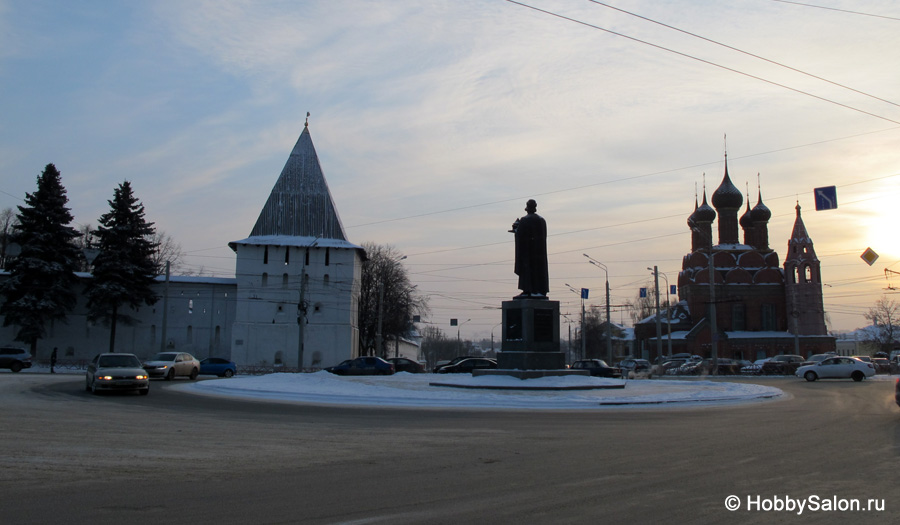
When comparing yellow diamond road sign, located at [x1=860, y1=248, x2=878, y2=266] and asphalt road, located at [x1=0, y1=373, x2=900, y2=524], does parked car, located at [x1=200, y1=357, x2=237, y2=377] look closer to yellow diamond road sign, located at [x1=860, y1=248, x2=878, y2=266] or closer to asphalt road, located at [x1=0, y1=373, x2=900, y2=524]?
asphalt road, located at [x1=0, y1=373, x2=900, y2=524]

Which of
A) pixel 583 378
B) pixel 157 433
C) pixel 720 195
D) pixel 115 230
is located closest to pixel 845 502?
pixel 157 433

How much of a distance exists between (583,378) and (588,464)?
14.8m

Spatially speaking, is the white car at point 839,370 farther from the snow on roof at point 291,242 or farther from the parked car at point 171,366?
the snow on roof at point 291,242

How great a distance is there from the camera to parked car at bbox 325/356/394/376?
35.2m

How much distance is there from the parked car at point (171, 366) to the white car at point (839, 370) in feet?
96.7

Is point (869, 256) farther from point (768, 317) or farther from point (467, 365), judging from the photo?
point (768, 317)

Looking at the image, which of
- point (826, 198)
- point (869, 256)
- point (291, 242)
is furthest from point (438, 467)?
point (291, 242)

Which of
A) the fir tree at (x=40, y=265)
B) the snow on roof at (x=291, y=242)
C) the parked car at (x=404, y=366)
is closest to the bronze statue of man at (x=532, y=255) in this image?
the parked car at (x=404, y=366)

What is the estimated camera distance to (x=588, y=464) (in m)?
8.84

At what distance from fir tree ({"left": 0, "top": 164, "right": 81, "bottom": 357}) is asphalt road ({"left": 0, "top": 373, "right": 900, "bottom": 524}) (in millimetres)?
38150

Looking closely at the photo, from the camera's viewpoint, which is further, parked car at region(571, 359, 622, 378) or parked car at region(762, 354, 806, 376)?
parked car at region(762, 354, 806, 376)

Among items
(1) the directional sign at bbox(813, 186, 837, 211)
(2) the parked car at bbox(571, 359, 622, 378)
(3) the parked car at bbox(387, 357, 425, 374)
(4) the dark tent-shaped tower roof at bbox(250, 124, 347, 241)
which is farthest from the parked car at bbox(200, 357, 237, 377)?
(1) the directional sign at bbox(813, 186, 837, 211)

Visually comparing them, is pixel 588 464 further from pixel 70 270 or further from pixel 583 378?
pixel 70 270

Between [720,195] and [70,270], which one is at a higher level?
A: [720,195]
